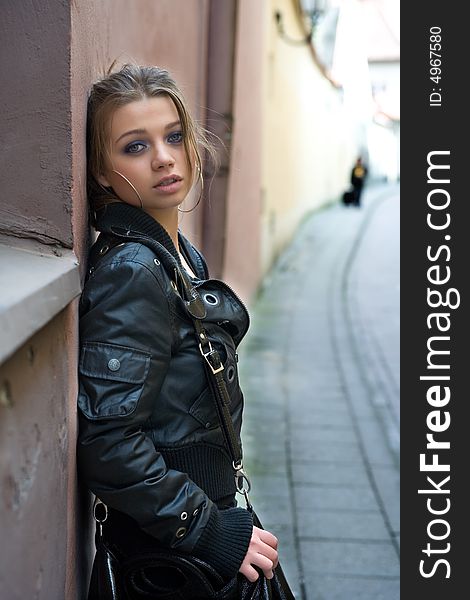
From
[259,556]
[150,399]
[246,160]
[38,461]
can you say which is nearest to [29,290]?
[38,461]

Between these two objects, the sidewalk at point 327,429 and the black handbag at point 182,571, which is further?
the sidewalk at point 327,429

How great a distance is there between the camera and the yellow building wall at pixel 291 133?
38.2 ft

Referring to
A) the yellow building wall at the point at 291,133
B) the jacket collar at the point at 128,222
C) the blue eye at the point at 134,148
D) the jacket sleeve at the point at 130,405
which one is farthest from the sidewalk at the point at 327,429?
the blue eye at the point at 134,148

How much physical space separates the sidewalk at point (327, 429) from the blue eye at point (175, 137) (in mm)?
2149

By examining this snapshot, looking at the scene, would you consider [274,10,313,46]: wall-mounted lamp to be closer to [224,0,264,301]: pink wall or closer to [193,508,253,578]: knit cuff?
[224,0,264,301]: pink wall

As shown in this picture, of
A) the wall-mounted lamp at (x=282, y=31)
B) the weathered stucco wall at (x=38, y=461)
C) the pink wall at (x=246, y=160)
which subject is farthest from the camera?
the wall-mounted lamp at (x=282, y=31)

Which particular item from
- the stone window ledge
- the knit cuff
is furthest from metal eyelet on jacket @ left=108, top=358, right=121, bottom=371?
the knit cuff

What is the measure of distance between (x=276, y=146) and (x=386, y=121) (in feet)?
74.6

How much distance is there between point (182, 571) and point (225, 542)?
102 mm

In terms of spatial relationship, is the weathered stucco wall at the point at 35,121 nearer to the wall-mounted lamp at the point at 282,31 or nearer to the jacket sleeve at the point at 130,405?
the jacket sleeve at the point at 130,405

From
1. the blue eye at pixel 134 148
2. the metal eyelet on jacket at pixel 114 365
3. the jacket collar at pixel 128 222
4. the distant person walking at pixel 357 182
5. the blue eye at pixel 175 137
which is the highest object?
the distant person walking at pixel 357 182

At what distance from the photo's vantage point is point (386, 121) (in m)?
34.4

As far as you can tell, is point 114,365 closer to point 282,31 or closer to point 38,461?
point 38,461

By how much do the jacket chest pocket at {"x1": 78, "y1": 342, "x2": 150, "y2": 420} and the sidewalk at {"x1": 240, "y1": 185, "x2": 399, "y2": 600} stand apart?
211 cm
